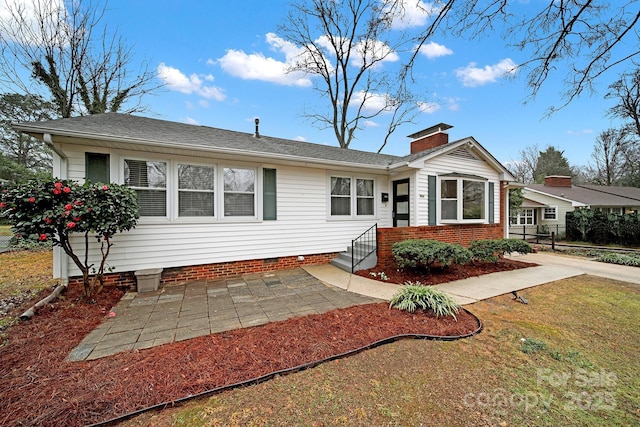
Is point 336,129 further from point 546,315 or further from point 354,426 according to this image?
point 354,426

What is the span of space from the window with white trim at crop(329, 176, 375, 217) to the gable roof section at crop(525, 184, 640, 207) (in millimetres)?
18545

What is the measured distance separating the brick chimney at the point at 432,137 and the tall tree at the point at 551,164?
30897 mm

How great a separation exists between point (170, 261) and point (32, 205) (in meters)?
2.39

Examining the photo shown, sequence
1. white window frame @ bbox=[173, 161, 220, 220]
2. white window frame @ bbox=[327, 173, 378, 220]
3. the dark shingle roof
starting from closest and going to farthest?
1. the dark shingle roof
2. white window frame @ bbox=[173, 161, 220, 220]
3. white window frame @ bbox=[327, 173, 378, 220]

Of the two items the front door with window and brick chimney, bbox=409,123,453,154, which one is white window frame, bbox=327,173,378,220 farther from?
brick chimney, bbox=409,123,453,154

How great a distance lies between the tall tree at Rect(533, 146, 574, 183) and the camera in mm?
31406

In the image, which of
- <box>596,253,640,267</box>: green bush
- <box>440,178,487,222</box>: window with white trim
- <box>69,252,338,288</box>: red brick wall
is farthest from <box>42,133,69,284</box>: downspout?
<box>596,253,640,267</box>: green bush

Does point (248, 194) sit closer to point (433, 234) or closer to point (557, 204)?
point (433, 234)

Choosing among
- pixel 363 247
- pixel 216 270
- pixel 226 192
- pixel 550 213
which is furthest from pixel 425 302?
pixel 550 213

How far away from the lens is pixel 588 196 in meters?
19.4

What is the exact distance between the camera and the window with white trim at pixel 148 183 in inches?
207

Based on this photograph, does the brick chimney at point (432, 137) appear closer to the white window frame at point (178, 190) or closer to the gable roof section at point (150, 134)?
the gable roof section at point (150, 134)


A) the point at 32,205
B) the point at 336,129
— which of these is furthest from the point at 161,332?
the point at 336,129

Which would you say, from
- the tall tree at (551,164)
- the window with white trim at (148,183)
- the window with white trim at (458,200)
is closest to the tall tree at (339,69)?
the window with white trim at (458,200)
